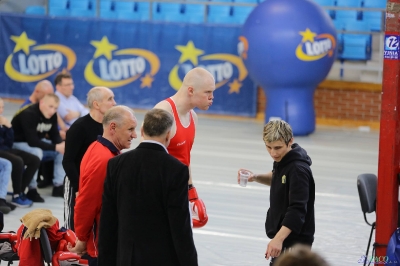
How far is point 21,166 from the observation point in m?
8.48

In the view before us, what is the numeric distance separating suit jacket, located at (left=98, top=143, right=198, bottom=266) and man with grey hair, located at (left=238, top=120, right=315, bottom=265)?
720mm

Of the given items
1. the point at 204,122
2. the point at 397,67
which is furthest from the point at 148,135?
the point at 204,122

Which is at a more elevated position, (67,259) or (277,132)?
(277,132)

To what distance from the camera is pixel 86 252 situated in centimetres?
517

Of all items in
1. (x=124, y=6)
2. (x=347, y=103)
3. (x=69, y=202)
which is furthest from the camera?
(x=124, y=6)

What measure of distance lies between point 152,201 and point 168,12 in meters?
13.0

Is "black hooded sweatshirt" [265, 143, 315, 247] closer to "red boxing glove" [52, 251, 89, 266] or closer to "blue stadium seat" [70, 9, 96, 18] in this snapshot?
"red boxing glove" [52, 251, 89, 266]

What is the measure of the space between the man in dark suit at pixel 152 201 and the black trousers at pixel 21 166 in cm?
445

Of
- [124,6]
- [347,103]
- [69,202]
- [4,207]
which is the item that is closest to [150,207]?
[69,202]

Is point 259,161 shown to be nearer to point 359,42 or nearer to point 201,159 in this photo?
point 201,159

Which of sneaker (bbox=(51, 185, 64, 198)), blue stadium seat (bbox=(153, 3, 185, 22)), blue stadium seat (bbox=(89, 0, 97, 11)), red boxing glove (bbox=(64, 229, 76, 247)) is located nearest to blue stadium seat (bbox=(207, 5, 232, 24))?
blue stadium seat (bbox=(153, 3, 185, 22))

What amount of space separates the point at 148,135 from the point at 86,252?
1344 mm

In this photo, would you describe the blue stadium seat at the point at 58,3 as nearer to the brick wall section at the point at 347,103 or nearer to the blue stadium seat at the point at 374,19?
the brick wall section at the point at 347,103

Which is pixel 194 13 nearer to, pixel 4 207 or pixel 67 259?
pixel 4 207
